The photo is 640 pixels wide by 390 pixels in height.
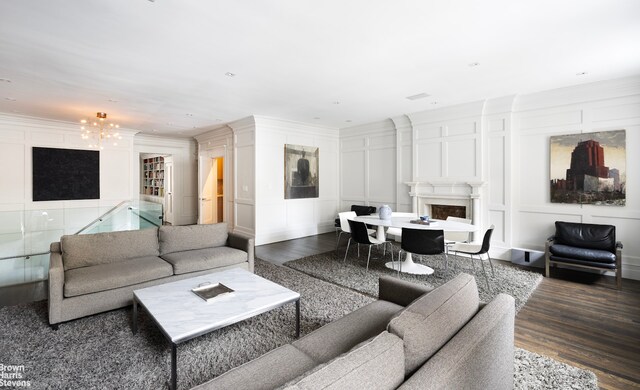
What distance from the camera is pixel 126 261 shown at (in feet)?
11.1

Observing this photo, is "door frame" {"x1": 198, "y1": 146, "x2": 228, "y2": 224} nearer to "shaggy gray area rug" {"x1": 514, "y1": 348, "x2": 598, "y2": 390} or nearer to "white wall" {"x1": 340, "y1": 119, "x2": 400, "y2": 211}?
"white wall" {"x1": 340, "y1": 119, "x2": 400, "y2": 211}

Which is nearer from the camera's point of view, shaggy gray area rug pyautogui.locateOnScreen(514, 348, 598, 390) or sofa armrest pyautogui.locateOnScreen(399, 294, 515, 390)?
sofa armrest pyautogui.locateOnScreen(399, 294, 515, 390)

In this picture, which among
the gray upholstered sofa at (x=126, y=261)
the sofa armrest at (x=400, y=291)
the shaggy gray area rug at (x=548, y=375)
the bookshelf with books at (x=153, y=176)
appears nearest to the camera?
the shaggy gray area rug at (x=548, y=375)

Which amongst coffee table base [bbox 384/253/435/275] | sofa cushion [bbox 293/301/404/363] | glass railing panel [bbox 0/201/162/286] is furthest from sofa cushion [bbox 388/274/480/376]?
glass railing panel [bbox 0/201/162/286]

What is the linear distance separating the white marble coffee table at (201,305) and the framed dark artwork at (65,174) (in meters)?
5.87

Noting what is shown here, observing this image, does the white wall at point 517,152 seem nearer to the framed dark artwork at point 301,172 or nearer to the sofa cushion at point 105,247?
the framed dark artwork at point 301,172

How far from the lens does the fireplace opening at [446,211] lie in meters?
5.81

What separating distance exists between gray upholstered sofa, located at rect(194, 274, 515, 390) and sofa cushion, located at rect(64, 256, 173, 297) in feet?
7.23

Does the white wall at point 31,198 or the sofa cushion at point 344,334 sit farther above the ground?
the white wall at point 31,198

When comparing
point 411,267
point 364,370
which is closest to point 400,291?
point 364,370

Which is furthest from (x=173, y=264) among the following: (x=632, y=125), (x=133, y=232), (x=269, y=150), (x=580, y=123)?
(x=632, y=125)

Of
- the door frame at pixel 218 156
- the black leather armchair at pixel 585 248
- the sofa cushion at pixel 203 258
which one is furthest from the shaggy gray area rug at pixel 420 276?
the door frame at pixel 218 156

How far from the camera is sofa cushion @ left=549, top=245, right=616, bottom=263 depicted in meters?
3.82

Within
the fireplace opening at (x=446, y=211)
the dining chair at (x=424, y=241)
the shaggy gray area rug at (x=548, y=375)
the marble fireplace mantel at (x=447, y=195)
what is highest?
the marble fireplace mantel at (x=447, y=195)
